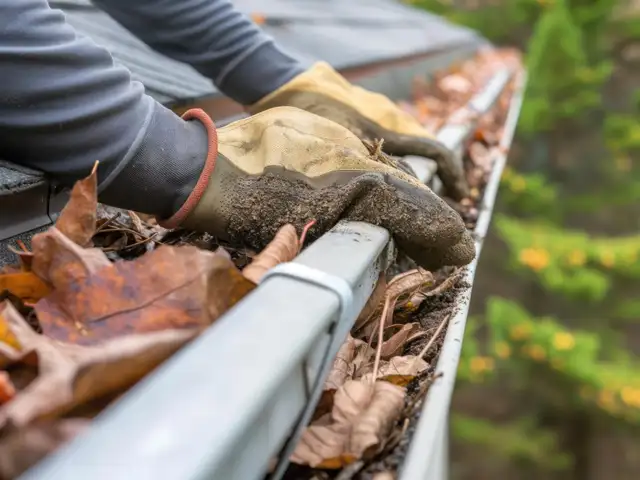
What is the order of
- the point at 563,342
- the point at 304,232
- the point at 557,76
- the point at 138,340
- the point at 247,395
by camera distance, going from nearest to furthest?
the point at 247,395 → the point at 138,340 → the point at 304,232 → the point at 563,342 → the point at 557,76

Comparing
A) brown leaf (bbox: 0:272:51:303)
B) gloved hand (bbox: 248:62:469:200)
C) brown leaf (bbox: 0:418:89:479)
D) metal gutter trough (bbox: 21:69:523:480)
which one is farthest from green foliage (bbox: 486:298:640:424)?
brown leaf (bbox: 0:418:89:479)

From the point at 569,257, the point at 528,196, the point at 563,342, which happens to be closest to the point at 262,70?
the point at 563,342

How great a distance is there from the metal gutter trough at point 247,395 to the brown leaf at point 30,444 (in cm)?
4

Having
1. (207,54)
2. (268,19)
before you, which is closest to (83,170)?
(207,54)

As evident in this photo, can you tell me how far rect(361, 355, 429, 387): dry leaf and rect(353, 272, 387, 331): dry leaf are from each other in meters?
0.08

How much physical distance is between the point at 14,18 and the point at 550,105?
7018 mm

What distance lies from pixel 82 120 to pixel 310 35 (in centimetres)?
234

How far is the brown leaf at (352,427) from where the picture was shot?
0.61 metres

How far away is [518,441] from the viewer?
6.09m

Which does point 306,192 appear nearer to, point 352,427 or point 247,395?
point 352,427

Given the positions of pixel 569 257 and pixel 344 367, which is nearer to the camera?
pixel 344 367

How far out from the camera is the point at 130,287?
2.00ft

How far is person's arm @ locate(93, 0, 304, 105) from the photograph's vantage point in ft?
4.82

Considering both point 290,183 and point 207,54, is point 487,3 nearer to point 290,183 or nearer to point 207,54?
point 207,54
